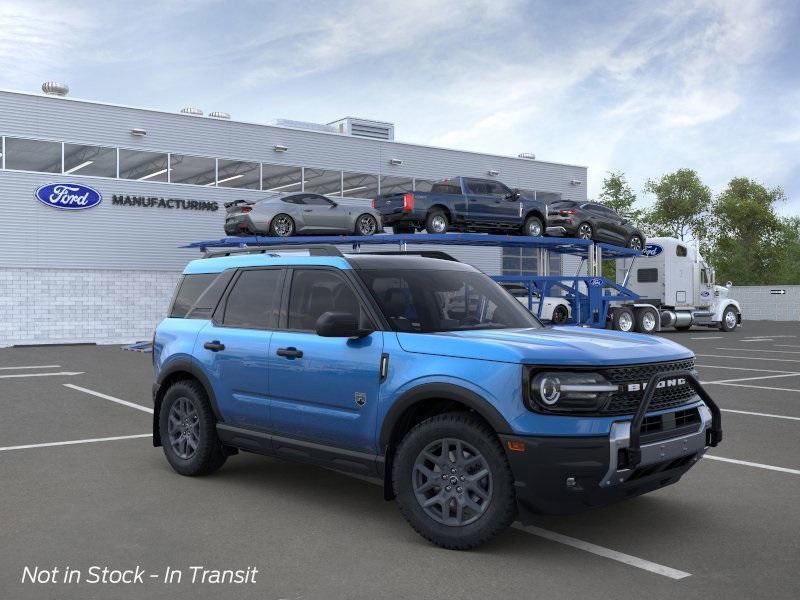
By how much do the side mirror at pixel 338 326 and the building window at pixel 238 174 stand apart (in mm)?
26823

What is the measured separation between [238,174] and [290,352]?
87.3 feet

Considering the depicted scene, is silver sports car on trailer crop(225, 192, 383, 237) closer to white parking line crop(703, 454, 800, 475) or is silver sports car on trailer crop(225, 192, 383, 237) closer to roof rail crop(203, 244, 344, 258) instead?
roof rail crop(203, 244, 344, 258)

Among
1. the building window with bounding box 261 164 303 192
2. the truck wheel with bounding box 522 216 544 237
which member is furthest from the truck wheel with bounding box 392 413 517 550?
the building window with bounding box 261 164 303 192

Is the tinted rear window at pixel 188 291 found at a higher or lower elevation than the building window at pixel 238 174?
lower

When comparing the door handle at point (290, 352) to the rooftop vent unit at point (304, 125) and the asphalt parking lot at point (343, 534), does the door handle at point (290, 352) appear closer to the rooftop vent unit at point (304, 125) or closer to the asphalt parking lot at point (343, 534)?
the asphalt parking lot at point (343, 534)

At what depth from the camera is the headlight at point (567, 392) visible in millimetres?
4699

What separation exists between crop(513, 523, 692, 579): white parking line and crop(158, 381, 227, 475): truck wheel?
2.61 meters

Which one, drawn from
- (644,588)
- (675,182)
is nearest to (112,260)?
(644,588)

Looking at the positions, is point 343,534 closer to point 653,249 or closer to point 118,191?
point 118,191

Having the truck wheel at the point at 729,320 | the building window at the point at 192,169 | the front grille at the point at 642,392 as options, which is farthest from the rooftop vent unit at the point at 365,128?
the front grille at the point at 642,392

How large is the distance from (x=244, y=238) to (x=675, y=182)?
57732 millimetres

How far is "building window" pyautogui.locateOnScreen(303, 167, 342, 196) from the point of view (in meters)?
33.3

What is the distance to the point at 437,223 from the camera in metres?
23.1

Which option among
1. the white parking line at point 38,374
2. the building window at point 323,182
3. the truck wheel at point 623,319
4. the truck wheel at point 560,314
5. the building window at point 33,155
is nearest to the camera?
the white parking line at point 38,374
